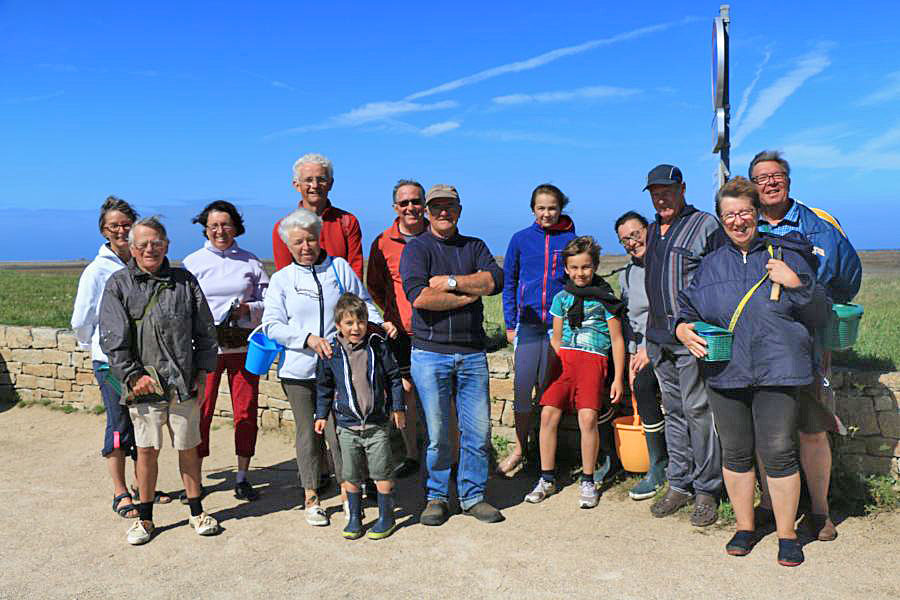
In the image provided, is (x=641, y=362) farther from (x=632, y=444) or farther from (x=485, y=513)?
(x=485, y=513)

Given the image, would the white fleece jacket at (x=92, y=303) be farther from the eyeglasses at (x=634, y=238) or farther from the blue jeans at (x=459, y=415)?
the eyeglasses at (x=634, y=238)

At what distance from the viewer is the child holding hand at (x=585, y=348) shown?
16.3 feet

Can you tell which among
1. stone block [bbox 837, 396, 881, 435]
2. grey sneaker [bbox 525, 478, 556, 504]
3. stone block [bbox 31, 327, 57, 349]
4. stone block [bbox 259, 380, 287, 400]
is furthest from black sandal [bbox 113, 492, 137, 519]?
stone block [bbox 837, 396, 881, 435]

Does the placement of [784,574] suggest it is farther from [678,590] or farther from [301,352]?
[301,352]

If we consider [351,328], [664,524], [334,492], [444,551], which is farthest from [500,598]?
[334,492]

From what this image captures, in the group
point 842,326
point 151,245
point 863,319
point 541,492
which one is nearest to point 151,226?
point 151,245

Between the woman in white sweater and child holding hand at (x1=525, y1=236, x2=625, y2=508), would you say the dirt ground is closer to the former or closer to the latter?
child holding hand at (x1=525, y1=236, x2=625, y2=508)

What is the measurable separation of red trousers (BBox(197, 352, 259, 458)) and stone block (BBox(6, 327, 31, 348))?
4495mm

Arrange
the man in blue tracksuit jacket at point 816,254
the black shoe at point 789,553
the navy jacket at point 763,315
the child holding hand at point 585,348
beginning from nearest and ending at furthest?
the navy jacket at point 763,315 → the black shoe at point 789,553 → the man in blue tracksuit jacket at point 816,254 → the child holding hand at point 585,348

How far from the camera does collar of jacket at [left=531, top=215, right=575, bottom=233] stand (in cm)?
522

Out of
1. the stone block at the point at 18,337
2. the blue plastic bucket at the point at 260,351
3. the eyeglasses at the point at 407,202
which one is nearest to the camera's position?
the blue plastic bucket at the point at 260,351

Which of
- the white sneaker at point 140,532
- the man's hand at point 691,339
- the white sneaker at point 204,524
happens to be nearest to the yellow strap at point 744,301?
the man's hand at point 691,339

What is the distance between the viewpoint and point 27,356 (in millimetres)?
8641

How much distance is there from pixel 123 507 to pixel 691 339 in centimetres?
393
